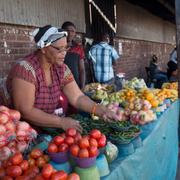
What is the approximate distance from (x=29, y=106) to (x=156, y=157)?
1421 mm

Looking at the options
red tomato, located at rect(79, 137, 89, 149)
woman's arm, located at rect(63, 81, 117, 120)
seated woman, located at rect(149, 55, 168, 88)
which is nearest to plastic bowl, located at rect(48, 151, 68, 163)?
red tomato, located at rect(79, 137, 89, 149)

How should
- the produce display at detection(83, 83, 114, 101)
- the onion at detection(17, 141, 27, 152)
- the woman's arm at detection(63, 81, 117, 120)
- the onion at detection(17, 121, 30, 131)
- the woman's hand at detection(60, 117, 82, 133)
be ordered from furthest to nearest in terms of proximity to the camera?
the produce display at detection(83, 83, 114, 101)
the woman's arm at detection(63, 81, 117, 120)
the woman's hand at detection(60, 117, 82, 133)
the onion at detection(17, 121, 30, 131)
the onion at detection(17, 141, 27, 152)

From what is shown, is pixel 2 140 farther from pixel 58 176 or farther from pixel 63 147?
pixel 58 176

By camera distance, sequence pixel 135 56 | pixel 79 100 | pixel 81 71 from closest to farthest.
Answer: pixel 79 100 → pixel 81 71 → pixel 135 56

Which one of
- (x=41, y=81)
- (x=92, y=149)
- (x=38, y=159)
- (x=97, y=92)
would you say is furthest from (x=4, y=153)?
(x=97, y=92)

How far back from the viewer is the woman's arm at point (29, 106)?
2.52 m

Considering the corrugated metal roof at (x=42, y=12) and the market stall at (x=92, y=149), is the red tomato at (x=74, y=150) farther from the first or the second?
the corrugated metal roof at (x=42, y=12)

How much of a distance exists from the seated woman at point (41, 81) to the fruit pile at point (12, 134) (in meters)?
0.19

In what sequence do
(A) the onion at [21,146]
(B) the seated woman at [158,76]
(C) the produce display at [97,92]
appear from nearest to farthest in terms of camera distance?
(A) the onion at [21,146]
(C) the produce display at [97,92]
(B) the seated woman at [158,76]

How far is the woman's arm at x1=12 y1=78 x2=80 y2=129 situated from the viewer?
2.52 meters

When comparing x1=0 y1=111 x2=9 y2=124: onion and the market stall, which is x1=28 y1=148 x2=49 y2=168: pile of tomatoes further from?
x1=0 y1=111 x2=9 y2=124: onion

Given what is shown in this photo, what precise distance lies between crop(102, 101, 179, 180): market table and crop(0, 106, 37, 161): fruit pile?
1.95 ft

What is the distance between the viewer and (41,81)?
267 cm

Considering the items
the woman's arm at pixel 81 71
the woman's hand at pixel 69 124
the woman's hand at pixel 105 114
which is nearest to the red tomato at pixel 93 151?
the woman's hand at pixel 69 124
